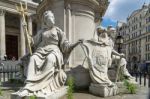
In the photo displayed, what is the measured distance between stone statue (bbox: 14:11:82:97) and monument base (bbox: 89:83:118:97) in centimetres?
91

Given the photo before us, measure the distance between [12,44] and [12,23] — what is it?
4.21 metres

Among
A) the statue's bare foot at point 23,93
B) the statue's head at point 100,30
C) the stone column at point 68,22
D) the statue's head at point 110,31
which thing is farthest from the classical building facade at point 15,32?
the statue's bare foot at point 23,93

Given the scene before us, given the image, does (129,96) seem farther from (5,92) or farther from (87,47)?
(5,92)

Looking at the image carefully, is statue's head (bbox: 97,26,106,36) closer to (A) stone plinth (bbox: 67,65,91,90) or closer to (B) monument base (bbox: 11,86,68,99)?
(A) stone plinth (bbox: 67,65,91,90)

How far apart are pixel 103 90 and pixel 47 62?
5.54ft

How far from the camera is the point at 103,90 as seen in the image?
7.60 m

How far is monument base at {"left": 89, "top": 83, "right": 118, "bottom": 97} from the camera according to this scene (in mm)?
7597

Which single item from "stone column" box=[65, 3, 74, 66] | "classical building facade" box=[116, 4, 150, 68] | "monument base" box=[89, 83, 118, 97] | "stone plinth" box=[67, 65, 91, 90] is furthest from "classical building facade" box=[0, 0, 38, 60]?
"monument base" box=[89, 83, 118, 97]

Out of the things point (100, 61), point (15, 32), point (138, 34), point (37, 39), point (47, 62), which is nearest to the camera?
point (47, 62)

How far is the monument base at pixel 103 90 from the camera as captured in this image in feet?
24.9

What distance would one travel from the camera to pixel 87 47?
8156mm

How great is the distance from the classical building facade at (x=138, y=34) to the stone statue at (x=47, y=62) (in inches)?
3096

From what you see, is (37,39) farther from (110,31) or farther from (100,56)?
(110,31)

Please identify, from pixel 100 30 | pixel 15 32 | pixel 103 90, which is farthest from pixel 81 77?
pixel 15 32
